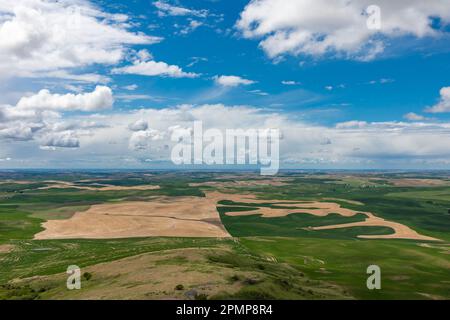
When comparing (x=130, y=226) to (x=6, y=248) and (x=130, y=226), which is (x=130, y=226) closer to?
(x=130, y=226)

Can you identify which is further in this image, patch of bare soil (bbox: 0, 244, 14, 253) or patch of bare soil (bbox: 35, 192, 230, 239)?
patch of bare soil (bbox: 35, 192, 230, 239)

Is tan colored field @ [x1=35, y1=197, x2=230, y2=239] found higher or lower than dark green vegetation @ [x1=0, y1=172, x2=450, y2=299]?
lower

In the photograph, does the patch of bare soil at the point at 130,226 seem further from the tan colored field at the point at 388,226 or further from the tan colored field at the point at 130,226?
the tan colored field at the point at 388,226

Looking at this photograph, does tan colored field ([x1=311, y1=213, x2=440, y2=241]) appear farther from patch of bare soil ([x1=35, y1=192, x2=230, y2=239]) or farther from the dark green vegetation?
patch of bare soil ([x1=35, y1=192, x2=230, y2=239])

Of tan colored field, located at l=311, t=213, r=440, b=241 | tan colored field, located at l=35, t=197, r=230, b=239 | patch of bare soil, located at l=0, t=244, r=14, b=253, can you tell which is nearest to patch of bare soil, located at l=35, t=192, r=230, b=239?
tan colored field, located at l=35, t=197, r=230, b=239

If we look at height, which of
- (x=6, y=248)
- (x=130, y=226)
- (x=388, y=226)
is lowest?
(x=388, y=226)

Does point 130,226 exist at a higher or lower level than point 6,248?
lower

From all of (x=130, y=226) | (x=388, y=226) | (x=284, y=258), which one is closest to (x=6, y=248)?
(x=130, y=226)

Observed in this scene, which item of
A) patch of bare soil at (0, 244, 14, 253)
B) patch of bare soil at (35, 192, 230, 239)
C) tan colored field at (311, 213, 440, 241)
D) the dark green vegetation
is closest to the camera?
the dark green vegetation

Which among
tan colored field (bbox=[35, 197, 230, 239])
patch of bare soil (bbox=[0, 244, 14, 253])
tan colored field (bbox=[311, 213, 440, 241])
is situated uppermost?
patch of bare soil (bbox=[0, 244, 14, 253])

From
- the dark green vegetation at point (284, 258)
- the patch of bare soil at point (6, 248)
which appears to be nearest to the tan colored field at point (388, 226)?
the dark green vegetation at point (284, 258)
